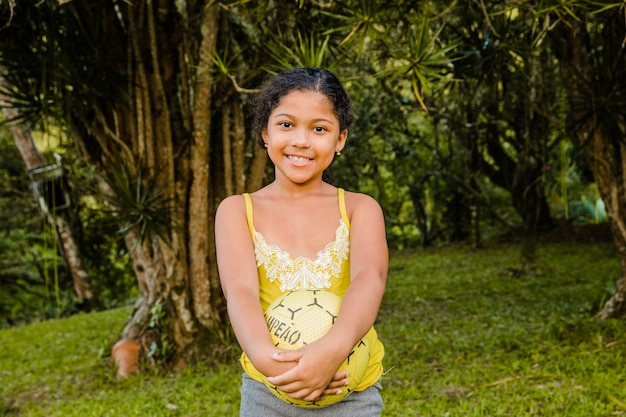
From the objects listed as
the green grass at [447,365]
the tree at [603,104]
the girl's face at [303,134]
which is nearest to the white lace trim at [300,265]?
the girl's face at [303,134]

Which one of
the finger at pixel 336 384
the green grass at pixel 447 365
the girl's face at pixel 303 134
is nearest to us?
the finger at pixel 336 384

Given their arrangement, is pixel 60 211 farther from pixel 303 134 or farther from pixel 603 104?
pixel 303 134

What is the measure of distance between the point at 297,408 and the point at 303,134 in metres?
0.76

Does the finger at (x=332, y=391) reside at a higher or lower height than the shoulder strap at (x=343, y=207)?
lower

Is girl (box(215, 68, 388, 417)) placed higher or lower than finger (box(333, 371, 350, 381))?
higher

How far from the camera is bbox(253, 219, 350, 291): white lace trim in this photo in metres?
1.81

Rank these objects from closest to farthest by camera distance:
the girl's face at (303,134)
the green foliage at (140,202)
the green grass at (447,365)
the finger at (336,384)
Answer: the finger at (336,384) < the girl's face at (303,134) < the green grass at (447,365) < the green foliage at (140,202)

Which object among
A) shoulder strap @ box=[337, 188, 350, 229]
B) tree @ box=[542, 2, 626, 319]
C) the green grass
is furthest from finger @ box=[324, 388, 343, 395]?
tree @ box=[542, 2, 626, 319]

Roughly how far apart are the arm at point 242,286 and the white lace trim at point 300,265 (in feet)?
0.11

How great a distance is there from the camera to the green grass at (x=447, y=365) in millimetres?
3852

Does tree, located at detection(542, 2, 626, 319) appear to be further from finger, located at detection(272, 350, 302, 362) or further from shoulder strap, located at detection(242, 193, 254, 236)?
finger, located at detection(272, 350, 302, 362)

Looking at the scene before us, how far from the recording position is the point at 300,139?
1.84 meters

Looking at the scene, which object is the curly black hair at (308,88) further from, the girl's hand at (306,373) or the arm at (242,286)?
the girl's hand at (306,373)

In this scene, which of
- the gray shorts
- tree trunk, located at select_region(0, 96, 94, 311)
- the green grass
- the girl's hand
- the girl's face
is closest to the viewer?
the girl's hand
